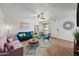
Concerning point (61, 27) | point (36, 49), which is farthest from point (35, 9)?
point (36, 49)

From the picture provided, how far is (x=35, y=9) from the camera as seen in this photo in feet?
5.08

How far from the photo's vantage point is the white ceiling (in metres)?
1.54

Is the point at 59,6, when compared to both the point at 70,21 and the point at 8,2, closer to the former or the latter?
the point at 70,21

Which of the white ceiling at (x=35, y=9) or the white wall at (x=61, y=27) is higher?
the white ceiling at (x=35, y=9)

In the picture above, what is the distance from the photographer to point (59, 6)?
1552mm

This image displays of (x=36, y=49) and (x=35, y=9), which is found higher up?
(x=35, y=9)

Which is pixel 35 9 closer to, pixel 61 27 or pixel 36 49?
pixel 61 27

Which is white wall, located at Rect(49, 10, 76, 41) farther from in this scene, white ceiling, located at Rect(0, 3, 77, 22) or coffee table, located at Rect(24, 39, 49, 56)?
coffee table, located at Rect(24, 39, 49, 56)

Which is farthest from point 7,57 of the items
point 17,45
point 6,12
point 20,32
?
point 6,12

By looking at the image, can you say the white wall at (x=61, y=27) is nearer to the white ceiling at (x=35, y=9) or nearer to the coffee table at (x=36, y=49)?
the white ceiling at (x=35, y=9)

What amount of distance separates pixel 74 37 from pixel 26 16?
0.74 meters

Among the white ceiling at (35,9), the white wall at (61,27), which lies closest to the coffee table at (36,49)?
the white wall at (61,27)

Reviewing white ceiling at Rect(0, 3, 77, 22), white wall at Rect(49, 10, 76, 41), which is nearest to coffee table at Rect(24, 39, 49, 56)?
white wall at Rect(49, 10, 76, 41)

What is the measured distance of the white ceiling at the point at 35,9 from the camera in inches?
60.6
